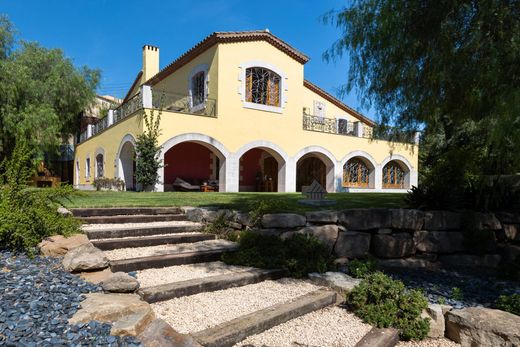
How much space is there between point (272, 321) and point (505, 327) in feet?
7.01

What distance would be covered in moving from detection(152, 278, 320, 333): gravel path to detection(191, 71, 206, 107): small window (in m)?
11.2

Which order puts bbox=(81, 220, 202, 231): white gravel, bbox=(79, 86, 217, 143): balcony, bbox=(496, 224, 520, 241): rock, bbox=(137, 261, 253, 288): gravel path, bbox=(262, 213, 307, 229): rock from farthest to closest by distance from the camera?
1. bbox=(79, 86, 217, 143): balcony
2. bbox=(496, 224, 520, 241): rock
3. bbox=(262, 213, 307, 229): rock
4. bbox=(81, 220, 202, 231): white gravel
5. bbox=(137, 261, 253, 288): gravel path

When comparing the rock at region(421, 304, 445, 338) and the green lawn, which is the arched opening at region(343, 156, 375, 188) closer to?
the green lawn

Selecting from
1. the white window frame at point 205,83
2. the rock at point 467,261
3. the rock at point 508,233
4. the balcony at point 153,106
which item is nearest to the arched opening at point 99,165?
the balcony at point 153,106

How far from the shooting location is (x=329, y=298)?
3730 mm

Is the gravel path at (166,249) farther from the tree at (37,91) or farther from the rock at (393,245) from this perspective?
the tree at (37,91)

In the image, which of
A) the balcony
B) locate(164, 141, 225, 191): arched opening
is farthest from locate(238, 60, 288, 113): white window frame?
locate(164, 141, 225, 191): arched opening

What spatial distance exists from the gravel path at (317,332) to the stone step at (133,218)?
3.40m

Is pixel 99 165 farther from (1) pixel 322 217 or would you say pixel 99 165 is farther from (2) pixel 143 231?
(1) pixel 322 217

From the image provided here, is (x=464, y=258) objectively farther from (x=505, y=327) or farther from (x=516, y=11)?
(x=516, y=11)

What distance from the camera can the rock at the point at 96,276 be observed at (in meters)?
3.10

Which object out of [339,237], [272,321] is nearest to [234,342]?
[272,321]

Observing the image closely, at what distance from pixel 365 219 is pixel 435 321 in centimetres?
228

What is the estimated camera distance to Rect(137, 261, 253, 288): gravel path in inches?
140
